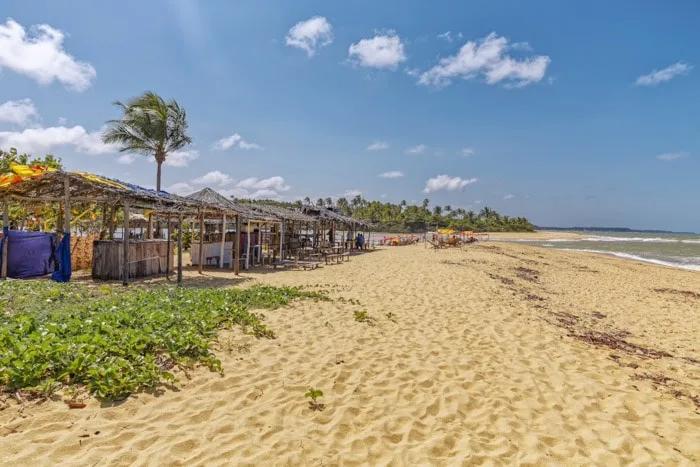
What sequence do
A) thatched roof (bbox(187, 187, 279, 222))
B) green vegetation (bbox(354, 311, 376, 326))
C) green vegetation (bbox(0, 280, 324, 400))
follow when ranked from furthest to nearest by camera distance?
thatched roof (bbox(187, 187, 279, 222)), green vegetation (bbox(354, 311, 376, 326)), green vegetation (bbox(0, 280, 324, 400))

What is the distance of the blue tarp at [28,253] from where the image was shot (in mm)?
10430

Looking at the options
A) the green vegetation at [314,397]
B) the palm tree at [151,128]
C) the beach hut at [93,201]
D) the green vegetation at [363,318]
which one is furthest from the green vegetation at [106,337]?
the palm tree at [151,128]

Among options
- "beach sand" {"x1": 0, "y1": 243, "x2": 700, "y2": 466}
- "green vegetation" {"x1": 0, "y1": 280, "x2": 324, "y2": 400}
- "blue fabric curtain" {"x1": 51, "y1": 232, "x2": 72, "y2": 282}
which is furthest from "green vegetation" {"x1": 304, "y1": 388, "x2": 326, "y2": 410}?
"blue fabric curtain" {"x1": 51, "y1": 232, "x2": 72, "y2": 282}

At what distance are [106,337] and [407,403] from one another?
3.59 metres

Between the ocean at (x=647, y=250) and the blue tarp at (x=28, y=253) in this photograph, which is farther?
the ocean at (x=647, y=250)

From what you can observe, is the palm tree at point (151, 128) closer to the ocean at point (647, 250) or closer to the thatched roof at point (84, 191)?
the thatched roof at point (84, 191)

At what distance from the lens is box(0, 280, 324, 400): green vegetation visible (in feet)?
12.0

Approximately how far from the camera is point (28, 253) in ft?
35.3

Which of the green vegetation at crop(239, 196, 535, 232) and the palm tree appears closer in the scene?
the palm tree

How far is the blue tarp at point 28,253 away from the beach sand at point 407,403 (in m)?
8.58

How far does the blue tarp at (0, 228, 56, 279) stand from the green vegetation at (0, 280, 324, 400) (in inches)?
159

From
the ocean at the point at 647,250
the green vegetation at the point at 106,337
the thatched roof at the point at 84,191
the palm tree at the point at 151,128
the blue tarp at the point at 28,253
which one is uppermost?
the palm tree at the point at 151,128

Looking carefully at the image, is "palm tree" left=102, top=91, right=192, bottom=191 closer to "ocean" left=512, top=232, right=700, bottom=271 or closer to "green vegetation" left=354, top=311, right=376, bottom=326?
"green vegetation" left=354, top=311, right=376, bottom=326

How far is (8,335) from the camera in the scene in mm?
4203
